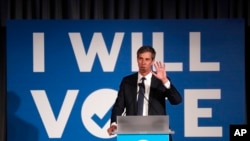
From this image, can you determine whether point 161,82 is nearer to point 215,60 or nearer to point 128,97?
point 128,97

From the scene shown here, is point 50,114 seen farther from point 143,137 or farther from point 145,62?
point 143,137

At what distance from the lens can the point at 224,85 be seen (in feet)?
16.4

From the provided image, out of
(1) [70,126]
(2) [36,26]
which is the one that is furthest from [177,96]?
(2) [36,26]

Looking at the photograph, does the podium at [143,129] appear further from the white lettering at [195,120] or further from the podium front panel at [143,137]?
the white lettering at [195,120]

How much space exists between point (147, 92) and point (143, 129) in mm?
1045

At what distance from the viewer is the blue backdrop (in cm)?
497

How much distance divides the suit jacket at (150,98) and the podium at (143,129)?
0.84 metres

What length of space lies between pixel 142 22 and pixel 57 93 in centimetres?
118

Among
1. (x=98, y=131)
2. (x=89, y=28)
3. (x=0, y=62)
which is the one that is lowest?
(x=98, y=131)

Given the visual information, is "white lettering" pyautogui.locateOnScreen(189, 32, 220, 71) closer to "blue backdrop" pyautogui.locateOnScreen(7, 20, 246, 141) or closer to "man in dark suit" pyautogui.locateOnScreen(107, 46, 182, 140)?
"blue backdrop" pyautogui.locateOnScreen(7, 20, 246, 141)

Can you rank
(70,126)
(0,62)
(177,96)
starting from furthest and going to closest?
(0,62)
(70,126)
(177,96)

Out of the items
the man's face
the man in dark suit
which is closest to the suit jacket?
the man in dark suit

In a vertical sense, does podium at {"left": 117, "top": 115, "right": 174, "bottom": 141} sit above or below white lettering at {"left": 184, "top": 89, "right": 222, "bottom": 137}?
above

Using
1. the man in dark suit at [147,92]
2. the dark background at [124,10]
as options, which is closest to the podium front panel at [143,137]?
the man in dark suit at [147,92]
